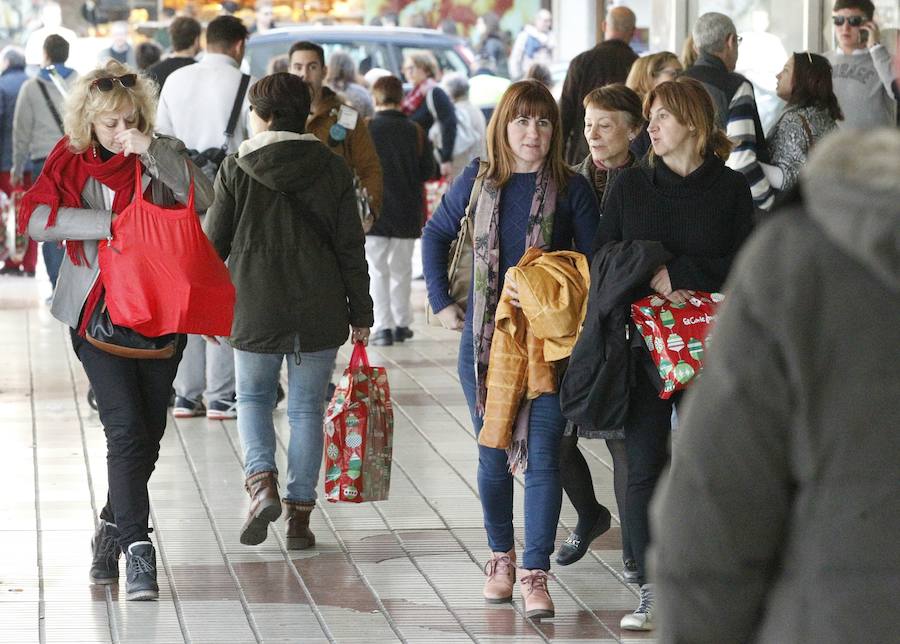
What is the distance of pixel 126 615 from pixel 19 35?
79.9 ft

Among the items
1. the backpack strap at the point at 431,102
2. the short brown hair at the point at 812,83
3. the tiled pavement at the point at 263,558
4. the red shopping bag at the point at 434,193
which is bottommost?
the red shopping bag at the point at 434,193

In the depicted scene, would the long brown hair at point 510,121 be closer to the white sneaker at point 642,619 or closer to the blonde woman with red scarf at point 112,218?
the blonde woman with red scarf at point 112,218

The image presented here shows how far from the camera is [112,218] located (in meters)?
5.87

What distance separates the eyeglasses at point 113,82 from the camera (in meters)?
5.88

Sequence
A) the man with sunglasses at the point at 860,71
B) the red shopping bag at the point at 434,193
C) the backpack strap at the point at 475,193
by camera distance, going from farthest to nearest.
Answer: the red shopping bag at the point at 434,193 < the man with sunglasses at the point at 860,71 < the backpack strap at the point at 475,193

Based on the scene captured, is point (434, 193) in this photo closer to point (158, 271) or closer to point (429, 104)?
point (429, 104)

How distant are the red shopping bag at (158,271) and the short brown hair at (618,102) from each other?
1.53m


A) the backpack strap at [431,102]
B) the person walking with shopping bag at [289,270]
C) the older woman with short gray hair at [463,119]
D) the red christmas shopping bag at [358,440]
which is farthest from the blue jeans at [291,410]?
the older woman with short gray hair at [463,119]

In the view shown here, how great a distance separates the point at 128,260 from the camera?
584cm

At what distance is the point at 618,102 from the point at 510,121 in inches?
24.5

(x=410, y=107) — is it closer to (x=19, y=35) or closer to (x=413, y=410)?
(x=413, y=410)

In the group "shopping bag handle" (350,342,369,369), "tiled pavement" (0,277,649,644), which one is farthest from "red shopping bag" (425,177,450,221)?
"shopping bag handle" (350,342,369,369)

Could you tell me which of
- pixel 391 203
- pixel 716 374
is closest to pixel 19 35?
pixel 391 203

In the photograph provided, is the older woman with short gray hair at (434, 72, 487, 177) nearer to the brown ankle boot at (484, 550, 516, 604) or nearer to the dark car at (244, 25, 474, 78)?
the dark car at (244, 25, 474, 78)
